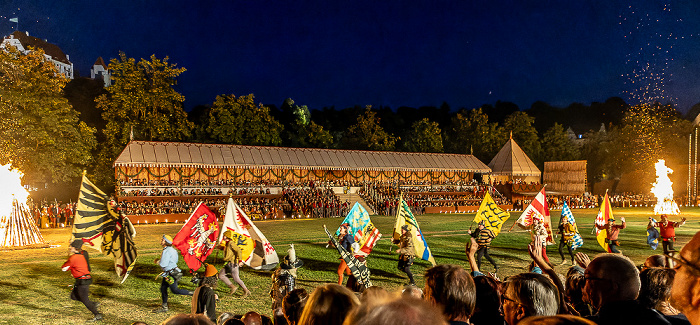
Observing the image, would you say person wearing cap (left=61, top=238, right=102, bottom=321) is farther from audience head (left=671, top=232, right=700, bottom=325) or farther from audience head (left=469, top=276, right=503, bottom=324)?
audience head (left=671, top=232, right=700, bottom=325)

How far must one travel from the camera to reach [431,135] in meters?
60.8

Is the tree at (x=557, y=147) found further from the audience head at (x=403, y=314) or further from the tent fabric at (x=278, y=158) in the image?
the audience head at (x=403, y=314)

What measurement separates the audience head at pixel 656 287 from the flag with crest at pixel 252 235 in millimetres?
8533

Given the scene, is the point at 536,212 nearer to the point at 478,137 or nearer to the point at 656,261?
the point at 656,261

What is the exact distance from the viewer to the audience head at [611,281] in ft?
9.85

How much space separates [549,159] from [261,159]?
149ft

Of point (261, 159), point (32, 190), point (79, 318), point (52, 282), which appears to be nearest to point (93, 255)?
point (52, 282)

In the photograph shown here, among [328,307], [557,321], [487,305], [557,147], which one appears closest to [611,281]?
[487,305]

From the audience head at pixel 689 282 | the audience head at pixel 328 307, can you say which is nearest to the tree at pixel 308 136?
the audience head at pixel 328 307

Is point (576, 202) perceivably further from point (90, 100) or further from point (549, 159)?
point (90, 100)

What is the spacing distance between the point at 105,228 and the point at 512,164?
165 ft

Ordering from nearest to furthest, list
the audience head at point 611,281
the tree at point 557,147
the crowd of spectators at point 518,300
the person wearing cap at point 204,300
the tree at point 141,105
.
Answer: the crowd of spectators at point 518,300
the audience head at point 611,281
the person wearing cap at point 204,300
the tree at point 141,105
the tree at point 557,147

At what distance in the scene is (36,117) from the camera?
112 ft

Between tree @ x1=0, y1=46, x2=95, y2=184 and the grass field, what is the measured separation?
12.5 m
